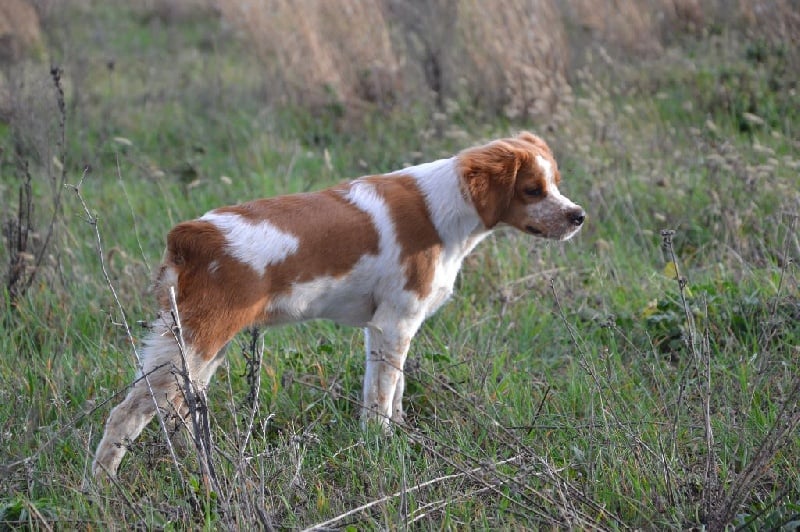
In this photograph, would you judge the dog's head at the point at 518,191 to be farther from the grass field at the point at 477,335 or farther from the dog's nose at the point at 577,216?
the grass field at the point at 477,335

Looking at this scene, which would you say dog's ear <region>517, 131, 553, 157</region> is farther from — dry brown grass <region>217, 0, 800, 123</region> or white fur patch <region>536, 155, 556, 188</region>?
dry brown grass <region>217, 0, 800, 123</region>

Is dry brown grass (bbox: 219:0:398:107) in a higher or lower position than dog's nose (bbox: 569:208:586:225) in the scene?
lower

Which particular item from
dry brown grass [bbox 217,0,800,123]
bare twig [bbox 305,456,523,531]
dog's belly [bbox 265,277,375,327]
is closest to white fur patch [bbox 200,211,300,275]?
dog's belly [bbox 265,277,375,327]

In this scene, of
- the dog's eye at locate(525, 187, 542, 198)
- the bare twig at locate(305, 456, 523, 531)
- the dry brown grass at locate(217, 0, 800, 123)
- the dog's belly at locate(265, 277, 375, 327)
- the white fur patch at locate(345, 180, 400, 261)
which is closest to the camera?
the bare twig at locate(305, 456, 523, 531)

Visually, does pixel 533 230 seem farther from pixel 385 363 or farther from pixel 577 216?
pixel 385 363

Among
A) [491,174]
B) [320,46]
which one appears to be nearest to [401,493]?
[491,174]

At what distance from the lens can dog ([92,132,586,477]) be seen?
3287 mm

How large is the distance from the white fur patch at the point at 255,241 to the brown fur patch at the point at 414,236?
1.36ft

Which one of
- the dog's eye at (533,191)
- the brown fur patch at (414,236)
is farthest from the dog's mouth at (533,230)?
the brown fur patch at (414,236)

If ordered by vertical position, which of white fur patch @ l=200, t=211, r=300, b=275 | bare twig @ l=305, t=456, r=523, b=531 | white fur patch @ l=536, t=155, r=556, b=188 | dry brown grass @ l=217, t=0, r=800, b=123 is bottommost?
dry brown grass @ l=217, t=0, r=800, b=123

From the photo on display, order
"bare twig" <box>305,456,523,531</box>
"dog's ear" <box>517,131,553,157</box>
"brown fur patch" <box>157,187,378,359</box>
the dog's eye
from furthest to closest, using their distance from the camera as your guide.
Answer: "dog's ear" <box>517,131,553,157</box>
the dog's eye
"brown fur patch" <box>157,187,378,359</box>
"bare twig" <box>305,456,523,531</box>

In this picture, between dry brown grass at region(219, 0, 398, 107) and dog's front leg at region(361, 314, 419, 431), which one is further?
dry brown grass at region(219, 0, 398, 107)

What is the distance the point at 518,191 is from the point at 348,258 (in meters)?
0.71

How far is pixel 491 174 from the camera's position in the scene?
142 inches
